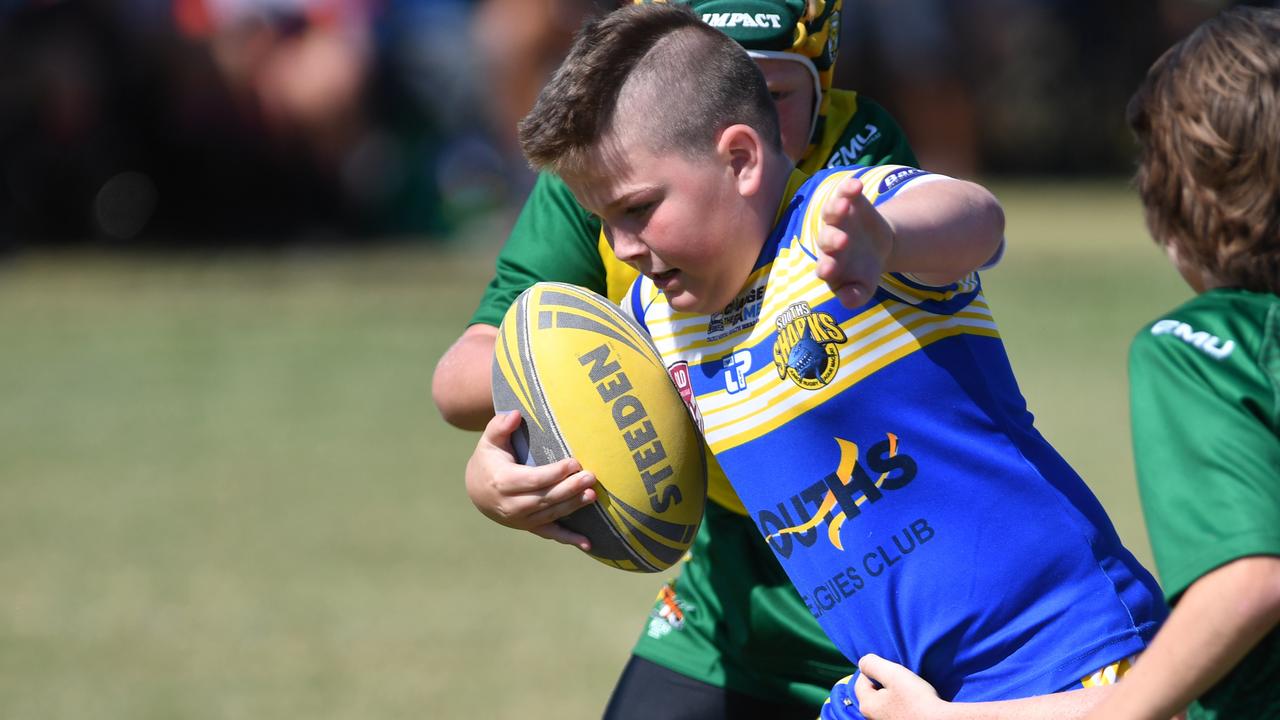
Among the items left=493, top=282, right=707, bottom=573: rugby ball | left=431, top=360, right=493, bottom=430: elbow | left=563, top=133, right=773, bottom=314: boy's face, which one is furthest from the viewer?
left=431, top=360, right=493, bottom=430: elbow

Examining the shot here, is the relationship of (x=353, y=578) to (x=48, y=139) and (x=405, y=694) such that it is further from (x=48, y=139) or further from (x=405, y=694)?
(x=48, y=139)

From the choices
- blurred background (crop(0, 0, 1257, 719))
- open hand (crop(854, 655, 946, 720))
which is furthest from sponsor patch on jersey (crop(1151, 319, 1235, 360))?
blurred background (crop(0, 0, 1257, 719))

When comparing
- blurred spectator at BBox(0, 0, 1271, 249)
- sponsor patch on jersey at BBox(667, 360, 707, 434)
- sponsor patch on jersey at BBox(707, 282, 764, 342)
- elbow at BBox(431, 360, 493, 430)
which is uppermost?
sponsor patch on jersey at BBox(707, 282, 764, 342)

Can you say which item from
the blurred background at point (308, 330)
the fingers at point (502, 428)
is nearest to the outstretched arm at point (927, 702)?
the fingers at point (502, 428)

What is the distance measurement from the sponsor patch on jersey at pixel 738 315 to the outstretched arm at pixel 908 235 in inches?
12.0

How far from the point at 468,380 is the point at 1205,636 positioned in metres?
1.56

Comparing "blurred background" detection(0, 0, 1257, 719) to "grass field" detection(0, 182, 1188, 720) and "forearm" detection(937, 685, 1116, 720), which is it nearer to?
"grass field" detection(0, 182, 1188, 720)

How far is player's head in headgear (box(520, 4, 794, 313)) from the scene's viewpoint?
2.55 m

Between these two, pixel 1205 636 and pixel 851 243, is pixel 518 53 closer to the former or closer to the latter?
pixel 851 243

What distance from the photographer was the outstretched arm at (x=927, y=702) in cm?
234

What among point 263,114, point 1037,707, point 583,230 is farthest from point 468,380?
point 263,114

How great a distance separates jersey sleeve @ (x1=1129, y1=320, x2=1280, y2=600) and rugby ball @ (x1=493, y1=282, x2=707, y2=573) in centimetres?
91

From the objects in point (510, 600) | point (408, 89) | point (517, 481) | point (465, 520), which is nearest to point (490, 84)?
point (408, 89)

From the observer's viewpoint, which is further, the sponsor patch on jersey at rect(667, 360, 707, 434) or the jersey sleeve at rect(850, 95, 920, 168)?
the jersey sleeve at rect(850, 95, 920, 168)
